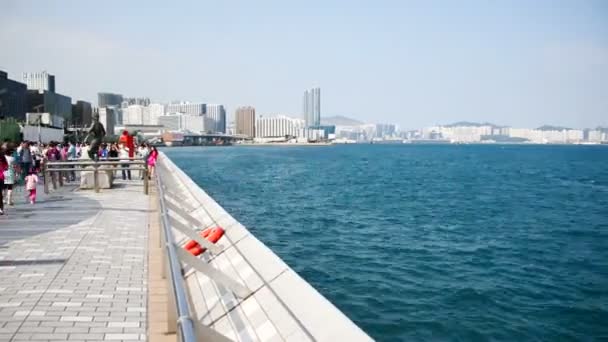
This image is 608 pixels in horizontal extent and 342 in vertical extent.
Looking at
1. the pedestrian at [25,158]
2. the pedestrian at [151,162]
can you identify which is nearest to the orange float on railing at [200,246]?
the pedestrian at [151,162]

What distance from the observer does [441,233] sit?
2345cm

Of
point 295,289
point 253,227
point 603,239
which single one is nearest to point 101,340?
point 295,289

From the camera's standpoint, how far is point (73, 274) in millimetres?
7859

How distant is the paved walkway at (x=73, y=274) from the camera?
18.9 ft

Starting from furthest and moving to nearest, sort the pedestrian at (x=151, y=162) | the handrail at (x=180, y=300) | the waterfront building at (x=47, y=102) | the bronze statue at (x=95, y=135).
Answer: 1. the waterfront building at (x=47, y=102)
2. the pedestrian at (x=151, y=162)
3. the bronze statue at (x=95, y=135)
4. the handrail at (x=180, y=300)

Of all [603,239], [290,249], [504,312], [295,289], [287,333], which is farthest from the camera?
[603,239]

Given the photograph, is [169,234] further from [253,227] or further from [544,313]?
[253,227]

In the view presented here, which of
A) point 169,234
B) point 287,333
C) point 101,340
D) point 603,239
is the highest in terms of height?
point 169,234

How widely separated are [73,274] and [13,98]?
122 metres

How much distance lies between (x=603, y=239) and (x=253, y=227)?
15623 millimetres

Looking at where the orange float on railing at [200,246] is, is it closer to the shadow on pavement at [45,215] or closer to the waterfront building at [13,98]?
the shadow on pavement at [45,215]

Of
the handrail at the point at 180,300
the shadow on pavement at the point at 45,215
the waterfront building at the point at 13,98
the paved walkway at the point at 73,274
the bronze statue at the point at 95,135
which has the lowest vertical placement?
the paved walkway at the point at 73,274

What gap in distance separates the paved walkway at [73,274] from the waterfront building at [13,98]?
103753 millimetres

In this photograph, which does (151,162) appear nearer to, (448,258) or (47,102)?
(448,258)
